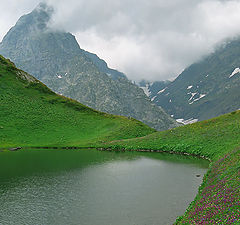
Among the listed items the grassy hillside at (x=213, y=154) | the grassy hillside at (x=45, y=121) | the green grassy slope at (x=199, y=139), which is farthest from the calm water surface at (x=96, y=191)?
the grassy hillside at (x=45, y=121)

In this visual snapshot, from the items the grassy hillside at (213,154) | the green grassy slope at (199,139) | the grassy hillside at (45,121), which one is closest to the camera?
the grassy hillside at (213,154)

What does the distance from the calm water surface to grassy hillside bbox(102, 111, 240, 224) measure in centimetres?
329

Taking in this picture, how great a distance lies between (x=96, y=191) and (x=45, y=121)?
75631mm

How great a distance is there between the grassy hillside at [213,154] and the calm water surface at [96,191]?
3285 mm

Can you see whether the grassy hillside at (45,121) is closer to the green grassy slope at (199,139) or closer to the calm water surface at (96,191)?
the green grassy slope at (199,139)

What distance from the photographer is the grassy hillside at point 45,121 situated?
9012 centimetres

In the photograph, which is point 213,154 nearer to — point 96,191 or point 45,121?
point 96,191

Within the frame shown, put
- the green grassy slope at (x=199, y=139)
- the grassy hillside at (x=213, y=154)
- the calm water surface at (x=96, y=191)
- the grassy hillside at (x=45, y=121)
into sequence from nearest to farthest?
the grassy hillside at (x=213, y=154) < the calm water surface at (x=96, y=191) < the green grassy slope at (x=199, y=139) < the grassy hillside at (x=45, y=121)

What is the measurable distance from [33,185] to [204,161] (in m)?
38.1

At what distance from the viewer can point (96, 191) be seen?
34.8 metres

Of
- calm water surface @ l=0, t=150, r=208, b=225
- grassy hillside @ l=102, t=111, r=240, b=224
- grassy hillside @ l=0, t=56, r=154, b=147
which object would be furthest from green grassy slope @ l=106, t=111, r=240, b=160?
grassy hillside @ l=0, t=56, r=154, b=147

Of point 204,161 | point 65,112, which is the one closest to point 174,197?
point 204,161

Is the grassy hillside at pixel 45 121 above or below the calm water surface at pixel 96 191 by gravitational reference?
above

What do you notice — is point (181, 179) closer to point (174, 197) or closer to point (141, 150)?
point (174, 197)
